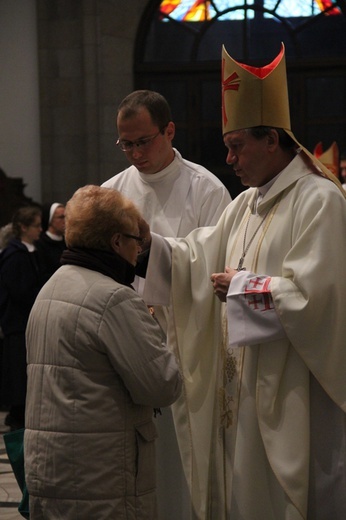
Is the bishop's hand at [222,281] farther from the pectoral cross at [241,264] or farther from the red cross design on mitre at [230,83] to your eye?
the red cross design on mitre at [230,83]

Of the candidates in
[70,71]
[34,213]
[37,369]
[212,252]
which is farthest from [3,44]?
[37,369]

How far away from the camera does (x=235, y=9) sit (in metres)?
11.7

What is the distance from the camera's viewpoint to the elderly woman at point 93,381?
3.12 meters

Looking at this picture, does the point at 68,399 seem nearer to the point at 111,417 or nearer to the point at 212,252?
the point at 111,417

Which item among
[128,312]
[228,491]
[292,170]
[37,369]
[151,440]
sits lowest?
[228,491]

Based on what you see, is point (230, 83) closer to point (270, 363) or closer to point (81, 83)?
point (270, 363)

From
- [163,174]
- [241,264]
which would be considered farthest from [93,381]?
[163,174]

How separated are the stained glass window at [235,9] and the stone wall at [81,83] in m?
0.41

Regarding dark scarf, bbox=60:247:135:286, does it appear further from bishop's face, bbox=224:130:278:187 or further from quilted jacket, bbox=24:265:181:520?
bishop's face, bbox=224:130:278:187

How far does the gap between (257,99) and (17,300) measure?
4432mm

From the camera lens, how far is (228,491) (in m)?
3.87

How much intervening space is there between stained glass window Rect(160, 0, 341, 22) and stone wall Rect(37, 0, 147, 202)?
41cm

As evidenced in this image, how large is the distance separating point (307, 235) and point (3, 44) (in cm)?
865

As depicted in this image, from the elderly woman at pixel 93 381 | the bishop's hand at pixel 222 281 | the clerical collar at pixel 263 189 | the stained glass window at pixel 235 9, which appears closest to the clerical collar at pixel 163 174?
the clerical collar at pixel 263 189
